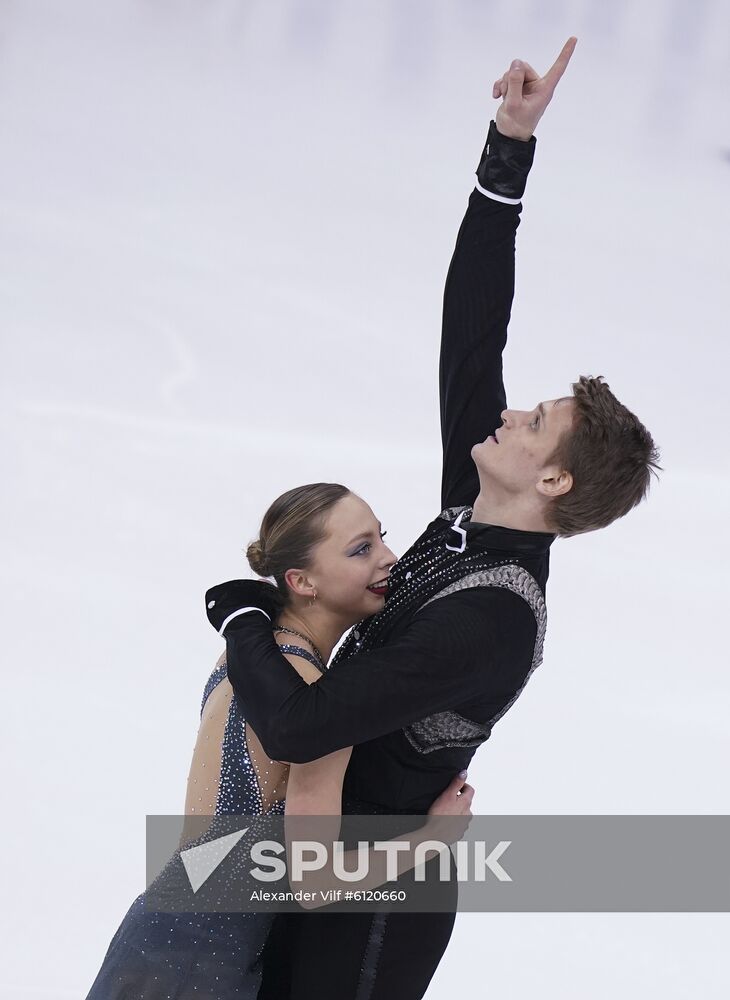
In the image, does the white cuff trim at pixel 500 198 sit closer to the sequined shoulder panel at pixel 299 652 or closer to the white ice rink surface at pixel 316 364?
the sequined shoulder panel at pixel 299 652

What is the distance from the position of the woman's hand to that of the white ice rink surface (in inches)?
65.5

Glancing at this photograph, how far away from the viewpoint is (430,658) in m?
1.70

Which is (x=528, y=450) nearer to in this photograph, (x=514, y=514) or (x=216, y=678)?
(x=514, y=514)

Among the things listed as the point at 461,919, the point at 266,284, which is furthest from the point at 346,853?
the point at 266,284

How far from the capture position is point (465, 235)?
7.45 ft

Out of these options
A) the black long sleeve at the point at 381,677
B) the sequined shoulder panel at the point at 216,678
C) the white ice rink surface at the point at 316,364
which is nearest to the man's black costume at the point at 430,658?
the black long sleeve at the point at 381,677

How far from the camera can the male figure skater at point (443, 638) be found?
170 cm

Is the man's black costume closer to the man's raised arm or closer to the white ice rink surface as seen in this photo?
the man's raised arm

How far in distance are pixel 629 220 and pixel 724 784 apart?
7.26ft

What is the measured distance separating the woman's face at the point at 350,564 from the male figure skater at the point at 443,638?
1.6 inches

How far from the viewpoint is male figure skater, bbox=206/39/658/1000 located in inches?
66.9

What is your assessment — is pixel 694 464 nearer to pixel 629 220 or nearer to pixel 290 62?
pixel 629 220

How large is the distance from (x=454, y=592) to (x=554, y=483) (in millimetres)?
240

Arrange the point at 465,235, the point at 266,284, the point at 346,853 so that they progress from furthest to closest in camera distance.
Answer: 1. the point at 266,284
2. the point at 465,235
3. the point at 346,853
